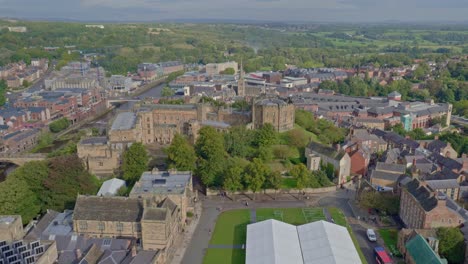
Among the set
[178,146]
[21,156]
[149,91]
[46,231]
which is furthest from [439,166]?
[149,91]

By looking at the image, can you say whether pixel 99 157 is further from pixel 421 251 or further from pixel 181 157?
pixel 421 251

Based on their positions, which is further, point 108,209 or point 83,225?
point 108,209

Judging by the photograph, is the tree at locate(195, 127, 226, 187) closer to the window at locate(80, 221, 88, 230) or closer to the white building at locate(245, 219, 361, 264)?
the white building at locate(245, 219, 361, 264)

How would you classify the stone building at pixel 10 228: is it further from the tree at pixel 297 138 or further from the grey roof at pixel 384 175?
the grey roof at pixel 384 175

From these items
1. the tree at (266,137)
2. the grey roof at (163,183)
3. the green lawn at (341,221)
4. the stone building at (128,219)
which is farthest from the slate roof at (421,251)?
the tree at (266,137)

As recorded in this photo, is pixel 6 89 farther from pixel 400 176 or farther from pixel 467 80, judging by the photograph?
pixel 467 80

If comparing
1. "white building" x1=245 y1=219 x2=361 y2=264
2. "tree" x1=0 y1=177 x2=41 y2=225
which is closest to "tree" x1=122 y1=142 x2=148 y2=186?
"tree" x1=0 y1=177 x2=41 y2=225

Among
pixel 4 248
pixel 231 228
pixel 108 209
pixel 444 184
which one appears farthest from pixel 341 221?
pixel 4 248
